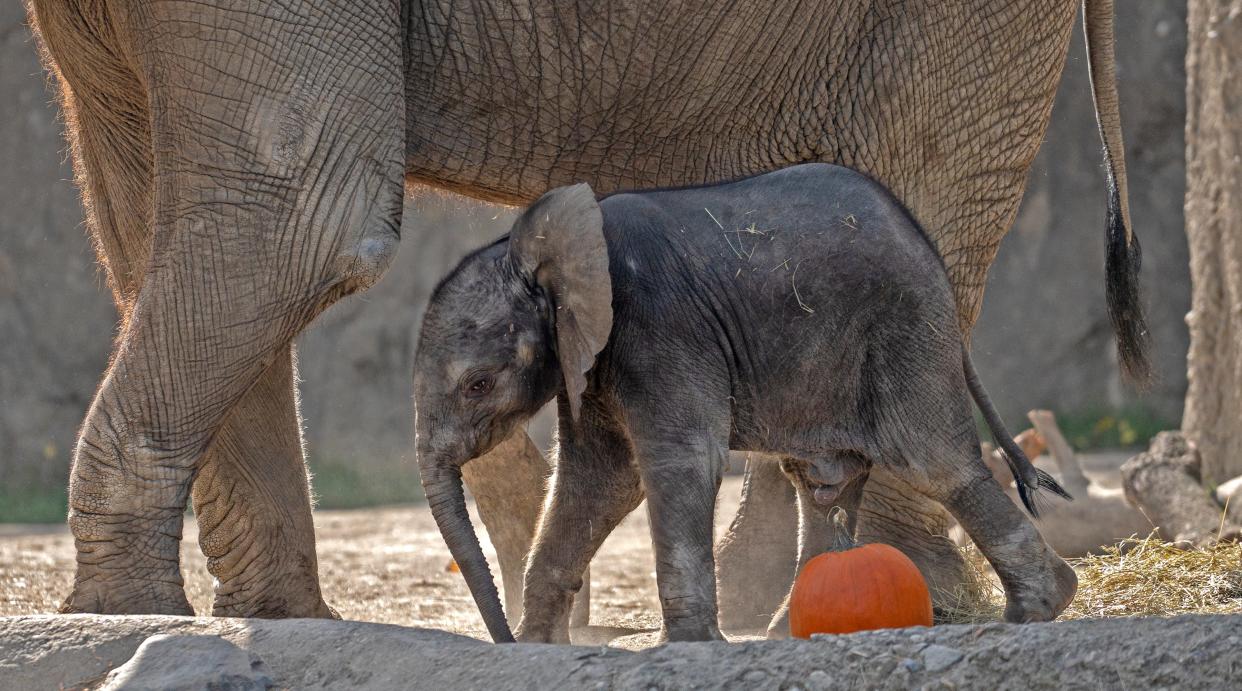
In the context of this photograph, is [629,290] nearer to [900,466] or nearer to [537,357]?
[537,357]

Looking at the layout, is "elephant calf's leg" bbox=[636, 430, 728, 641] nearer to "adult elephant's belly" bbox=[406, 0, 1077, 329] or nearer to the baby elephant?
the baby elephant

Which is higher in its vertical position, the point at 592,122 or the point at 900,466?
the point at 592,122

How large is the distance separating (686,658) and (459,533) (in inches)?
34.3

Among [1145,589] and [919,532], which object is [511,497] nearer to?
[919,532]

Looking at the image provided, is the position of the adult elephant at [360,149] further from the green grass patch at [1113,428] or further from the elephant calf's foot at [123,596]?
the green grass patch at [1113,428]

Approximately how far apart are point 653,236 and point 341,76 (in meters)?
0.80

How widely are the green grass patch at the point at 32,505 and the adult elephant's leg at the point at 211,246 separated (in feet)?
21.1

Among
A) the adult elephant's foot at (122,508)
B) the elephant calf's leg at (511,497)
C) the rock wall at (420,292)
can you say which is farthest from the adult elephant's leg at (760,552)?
the rock wall at (420,292)

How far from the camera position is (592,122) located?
4414 mm

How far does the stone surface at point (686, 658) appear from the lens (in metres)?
2.69

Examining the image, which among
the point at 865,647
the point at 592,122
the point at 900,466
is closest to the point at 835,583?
the point at 900,466

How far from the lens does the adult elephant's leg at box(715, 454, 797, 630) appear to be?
5.23m

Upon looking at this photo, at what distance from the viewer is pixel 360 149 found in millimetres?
3777

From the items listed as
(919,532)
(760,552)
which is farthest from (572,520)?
(760,552)
